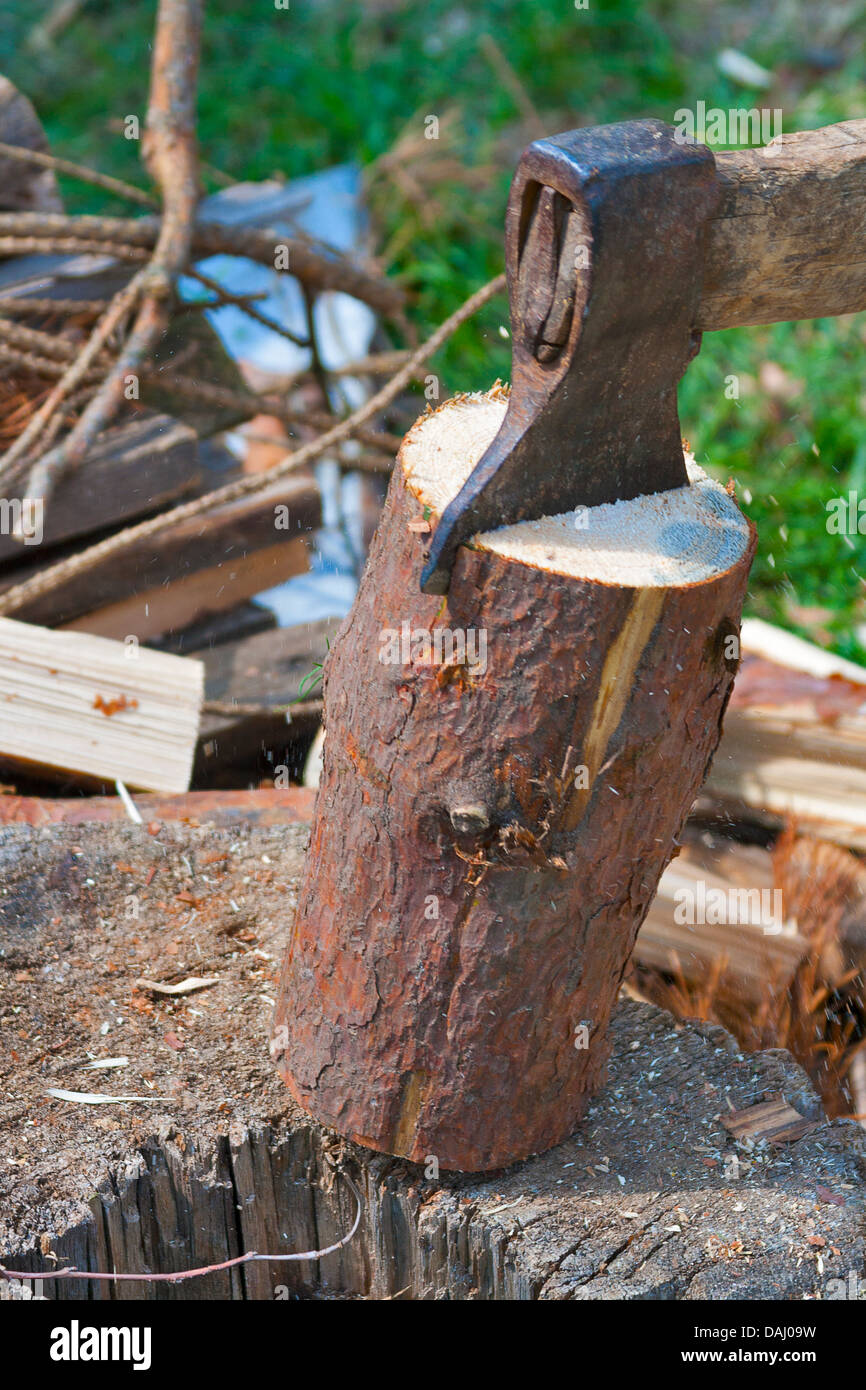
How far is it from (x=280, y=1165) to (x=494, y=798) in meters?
0.72

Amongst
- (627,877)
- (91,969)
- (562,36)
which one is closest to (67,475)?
(91,969)

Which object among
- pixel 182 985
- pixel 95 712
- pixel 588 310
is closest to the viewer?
pixel 588 310

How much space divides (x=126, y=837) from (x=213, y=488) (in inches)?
63.8

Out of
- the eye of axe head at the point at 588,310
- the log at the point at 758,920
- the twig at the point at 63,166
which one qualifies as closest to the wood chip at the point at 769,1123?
the log at the point at 758,920

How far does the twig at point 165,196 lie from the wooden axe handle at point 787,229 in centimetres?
192

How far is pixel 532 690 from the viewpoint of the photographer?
1.53m

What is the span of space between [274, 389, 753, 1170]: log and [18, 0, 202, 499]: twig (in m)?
1.55

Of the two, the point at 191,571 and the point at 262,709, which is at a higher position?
the point at 191,571

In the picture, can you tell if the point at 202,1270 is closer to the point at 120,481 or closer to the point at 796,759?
the point at 796,759

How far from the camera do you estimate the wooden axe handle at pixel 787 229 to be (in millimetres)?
1517

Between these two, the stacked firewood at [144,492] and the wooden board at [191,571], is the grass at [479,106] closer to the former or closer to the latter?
A: the stacked firewood at [144,492]

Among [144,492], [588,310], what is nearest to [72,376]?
[144,492]

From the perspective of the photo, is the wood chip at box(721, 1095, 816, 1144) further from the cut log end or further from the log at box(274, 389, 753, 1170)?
the cut log end

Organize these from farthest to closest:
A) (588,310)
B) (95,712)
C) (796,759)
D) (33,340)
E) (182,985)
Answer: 1. (33,340)
2. (796,759)
3. (95,712)
4. (182,985)
5. (588,310)
